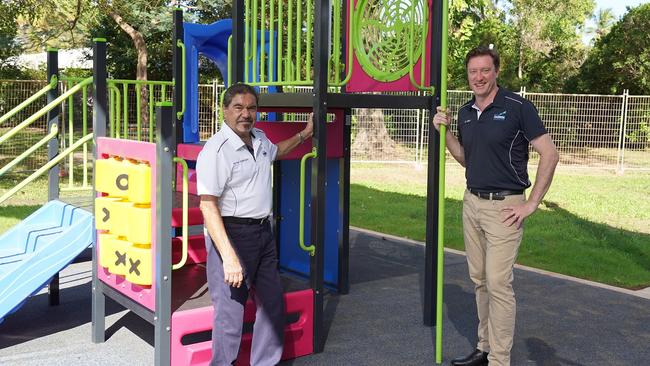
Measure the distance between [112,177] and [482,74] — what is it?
2.32 m

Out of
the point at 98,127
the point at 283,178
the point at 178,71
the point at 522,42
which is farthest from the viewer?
the point at 522,42

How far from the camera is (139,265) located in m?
3.97

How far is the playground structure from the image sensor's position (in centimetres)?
388

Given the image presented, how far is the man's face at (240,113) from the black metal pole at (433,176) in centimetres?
158

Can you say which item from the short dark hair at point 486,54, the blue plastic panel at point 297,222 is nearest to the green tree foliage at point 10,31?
the blue plastic panel at point 297,222

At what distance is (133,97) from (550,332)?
52.2ft

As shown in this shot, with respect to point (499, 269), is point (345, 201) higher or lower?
higher

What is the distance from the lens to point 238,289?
375 centimetres

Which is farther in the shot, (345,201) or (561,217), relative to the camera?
(561,217)

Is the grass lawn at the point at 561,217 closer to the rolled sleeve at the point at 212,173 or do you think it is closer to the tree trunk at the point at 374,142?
the tree trunk at the point at 374,142

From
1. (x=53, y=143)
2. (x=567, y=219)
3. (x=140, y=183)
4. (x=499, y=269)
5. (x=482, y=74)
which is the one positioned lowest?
(x=567, y=219)

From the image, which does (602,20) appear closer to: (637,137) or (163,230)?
(637,137)

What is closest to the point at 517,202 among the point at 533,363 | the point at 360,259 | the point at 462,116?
the point at 462,116

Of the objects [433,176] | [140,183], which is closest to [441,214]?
[433,176]
